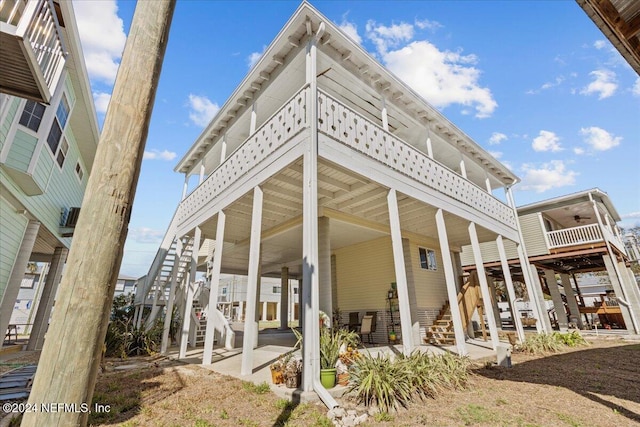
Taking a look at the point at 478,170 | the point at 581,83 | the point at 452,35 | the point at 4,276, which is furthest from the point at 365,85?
the point at 4,276

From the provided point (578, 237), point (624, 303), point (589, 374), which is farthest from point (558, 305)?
point (589, 374)

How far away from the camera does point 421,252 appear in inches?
531

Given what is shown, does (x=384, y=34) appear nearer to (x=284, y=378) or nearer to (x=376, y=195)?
(x=376, y=195)

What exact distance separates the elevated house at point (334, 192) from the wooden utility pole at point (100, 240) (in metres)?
3.95

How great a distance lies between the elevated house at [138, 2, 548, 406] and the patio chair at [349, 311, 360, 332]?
0.28 m

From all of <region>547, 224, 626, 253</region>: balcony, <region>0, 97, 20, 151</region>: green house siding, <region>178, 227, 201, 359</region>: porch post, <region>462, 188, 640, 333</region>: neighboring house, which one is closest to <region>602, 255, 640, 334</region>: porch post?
<region>462, 188, 640, 333</region>: neighboring house

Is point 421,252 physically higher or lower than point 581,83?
lower

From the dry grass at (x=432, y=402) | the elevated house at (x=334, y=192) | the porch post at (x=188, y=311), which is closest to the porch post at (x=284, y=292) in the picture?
the elevated house at (x=334, y=192)

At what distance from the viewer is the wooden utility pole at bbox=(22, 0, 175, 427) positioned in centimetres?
125

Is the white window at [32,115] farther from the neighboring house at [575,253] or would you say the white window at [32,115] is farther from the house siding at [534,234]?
the house siding at [534,234]

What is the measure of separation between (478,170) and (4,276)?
60.5 feet

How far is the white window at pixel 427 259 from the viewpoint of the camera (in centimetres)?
1334

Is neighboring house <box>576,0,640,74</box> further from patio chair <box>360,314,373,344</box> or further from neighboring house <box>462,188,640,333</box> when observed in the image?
neighboring house <box>462,188,640,333</box>

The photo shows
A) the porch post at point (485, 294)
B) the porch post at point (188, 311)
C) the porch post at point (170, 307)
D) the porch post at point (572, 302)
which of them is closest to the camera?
the porch post at point (188, 311)
